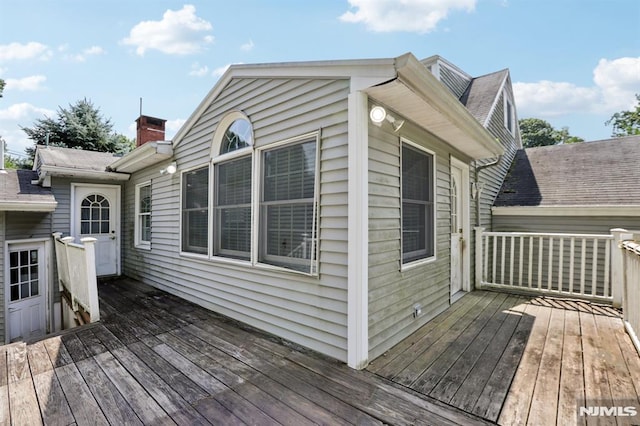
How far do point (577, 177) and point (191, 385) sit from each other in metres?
8.84

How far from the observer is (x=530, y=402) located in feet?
6.60

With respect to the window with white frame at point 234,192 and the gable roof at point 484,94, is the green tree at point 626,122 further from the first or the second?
the window with white frame at point 234,192

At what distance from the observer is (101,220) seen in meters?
6.56

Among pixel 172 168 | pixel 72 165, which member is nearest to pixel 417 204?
pixel 172 168

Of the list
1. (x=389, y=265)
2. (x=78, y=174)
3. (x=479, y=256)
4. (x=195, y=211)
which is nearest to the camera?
(x=389, y=265)

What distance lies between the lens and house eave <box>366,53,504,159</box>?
2.27 metres

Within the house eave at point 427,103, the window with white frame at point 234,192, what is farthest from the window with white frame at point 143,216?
the house eave at point 427,103

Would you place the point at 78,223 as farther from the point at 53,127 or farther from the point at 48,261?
the point at 53,127

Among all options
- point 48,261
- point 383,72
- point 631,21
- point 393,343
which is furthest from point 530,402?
point 631,21

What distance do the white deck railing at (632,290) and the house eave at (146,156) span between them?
6266 millimetres

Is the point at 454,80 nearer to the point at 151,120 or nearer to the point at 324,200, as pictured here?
the point at 324,200

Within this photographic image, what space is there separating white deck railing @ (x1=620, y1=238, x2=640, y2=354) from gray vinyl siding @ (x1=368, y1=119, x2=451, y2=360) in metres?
1.88

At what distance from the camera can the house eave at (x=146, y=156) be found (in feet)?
16.3

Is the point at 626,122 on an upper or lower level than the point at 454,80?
upper
